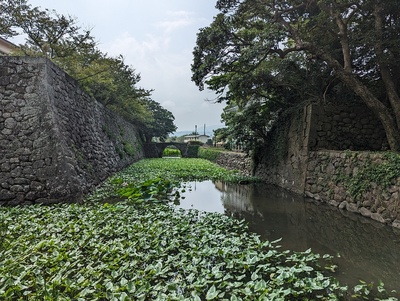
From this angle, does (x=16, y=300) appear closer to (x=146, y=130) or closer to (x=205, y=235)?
(x=205, y=235)

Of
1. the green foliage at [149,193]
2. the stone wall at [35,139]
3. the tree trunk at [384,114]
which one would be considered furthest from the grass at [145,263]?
the tree trunk at [384,114]

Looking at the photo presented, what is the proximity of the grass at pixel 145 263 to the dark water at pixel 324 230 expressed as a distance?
338mm

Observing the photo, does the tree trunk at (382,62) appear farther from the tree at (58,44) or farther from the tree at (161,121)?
the tree at (161,121)

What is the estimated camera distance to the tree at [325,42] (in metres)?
6.17

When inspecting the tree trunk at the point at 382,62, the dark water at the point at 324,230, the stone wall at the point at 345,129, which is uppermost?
the tree trunk at the point at 382,62

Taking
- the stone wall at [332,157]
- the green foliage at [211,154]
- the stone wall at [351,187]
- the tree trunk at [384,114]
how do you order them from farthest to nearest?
the green foliage at [211,154], the tree trunk at [384,114], the stone wall at [332,157], the stone wall at [351,187]

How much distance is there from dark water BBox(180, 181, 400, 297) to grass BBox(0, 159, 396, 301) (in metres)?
0.34

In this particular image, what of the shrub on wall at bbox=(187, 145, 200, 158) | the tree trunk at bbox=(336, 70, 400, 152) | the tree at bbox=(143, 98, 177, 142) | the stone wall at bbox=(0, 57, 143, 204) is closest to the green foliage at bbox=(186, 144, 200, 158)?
the shrub on wall at bbox=(187, 145, 200, 158)

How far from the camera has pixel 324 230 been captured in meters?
4.33

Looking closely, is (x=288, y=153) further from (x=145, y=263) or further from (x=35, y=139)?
(x=35, y=139)

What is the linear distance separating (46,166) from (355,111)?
29.0ft

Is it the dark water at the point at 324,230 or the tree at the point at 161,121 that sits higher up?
the tree at the point at 161,121

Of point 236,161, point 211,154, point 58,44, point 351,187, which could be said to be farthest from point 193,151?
point 351,187

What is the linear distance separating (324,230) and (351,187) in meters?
1.80
